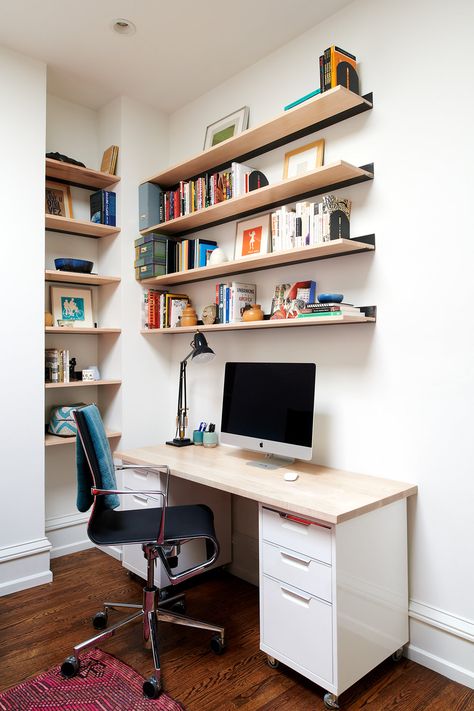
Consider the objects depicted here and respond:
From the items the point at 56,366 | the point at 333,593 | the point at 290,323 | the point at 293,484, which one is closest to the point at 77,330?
the point at 56,366

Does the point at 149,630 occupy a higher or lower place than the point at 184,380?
lower

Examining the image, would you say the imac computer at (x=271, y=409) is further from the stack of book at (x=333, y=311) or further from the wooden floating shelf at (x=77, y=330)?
the wooden floating shelf at (x=77, y=330)

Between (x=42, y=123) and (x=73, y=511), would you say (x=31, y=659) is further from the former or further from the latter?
(x=42, y=123)

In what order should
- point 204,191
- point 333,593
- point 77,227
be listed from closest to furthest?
point 333,593 < point 204,191 < point 77,227

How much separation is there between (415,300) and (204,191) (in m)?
1.46

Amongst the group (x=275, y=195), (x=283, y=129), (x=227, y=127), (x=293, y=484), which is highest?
(x=227, y=127)

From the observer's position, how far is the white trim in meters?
1.94

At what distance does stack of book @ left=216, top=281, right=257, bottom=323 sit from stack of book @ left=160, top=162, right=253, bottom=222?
50cm

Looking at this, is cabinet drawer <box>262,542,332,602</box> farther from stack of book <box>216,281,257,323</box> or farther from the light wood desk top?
stack of book <box>216,281,257,323</box>

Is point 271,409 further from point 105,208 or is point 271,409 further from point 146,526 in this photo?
point 105,208

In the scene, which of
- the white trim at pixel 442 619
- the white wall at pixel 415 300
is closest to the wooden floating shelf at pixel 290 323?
the white wall at pixel 415 300

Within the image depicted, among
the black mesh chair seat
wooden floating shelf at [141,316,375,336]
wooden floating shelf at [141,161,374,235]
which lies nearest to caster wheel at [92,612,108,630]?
the black mesh chair seat

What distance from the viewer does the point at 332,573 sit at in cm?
177

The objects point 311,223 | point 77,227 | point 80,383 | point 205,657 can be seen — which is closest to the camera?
point 205,657
